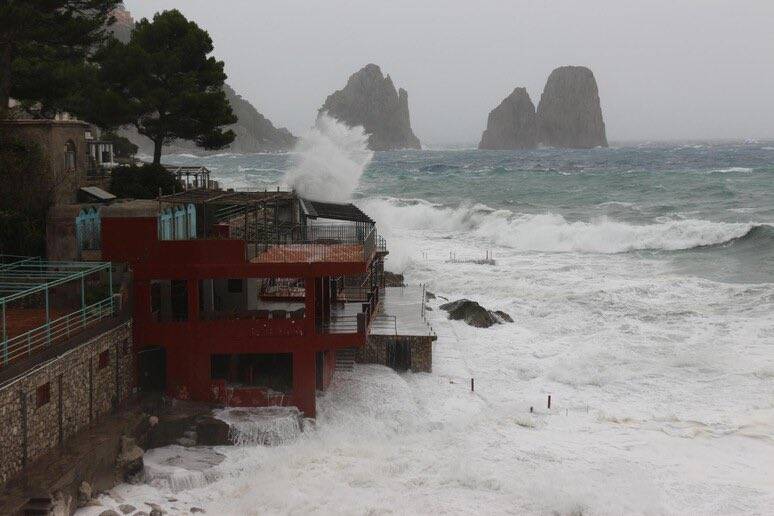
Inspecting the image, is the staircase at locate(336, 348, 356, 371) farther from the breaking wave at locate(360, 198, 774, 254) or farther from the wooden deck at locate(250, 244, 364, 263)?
the breaking wave at locate(360, 198, 774, 254)

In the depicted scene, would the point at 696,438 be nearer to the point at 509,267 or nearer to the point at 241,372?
the point at 241,372

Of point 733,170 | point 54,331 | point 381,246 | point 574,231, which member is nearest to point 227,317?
point 54,331

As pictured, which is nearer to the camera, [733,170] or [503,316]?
[503,316]

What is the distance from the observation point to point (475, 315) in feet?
97.4

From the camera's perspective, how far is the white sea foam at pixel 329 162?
142 ft

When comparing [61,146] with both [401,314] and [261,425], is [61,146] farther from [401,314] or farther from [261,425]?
[401,314]

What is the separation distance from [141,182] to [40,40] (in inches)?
244

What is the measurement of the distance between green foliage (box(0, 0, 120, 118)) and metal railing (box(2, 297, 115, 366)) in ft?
28.1

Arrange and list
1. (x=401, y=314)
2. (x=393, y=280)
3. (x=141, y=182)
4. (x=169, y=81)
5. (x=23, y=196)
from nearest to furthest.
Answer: (x=23, y=196) < (x=401, y=314) < (x=141, y=182) < (x=169, y=81) < (x=393, y=280)

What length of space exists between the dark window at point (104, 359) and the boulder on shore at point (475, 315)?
570 inches

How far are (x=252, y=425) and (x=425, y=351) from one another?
6738mm

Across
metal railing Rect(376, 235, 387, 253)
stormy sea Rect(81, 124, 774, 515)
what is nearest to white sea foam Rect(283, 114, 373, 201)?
stormy sea Rect(81, 124, 774, 515)

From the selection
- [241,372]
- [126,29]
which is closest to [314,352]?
[241,372]

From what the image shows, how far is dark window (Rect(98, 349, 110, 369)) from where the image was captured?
18219 mm
